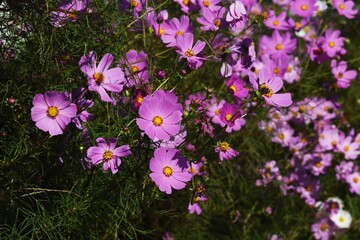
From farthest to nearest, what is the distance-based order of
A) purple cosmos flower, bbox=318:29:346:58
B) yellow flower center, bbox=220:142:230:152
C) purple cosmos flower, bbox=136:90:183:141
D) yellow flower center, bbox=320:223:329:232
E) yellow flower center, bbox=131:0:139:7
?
yellow flower center, bbox=320:223:329:232 → purple cosmos flower, bbox=318:29:346:58 → yellow flower center, bbox=131:0:139:7 → yellow flower center, bbox=220:142:230:152 → purple cosmos flower, bbox=136:90:183:141

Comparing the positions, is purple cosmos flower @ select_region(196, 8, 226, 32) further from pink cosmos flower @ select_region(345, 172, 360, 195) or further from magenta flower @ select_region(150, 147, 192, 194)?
pink cosmos flower @ select_region(345, 172, 360, 195)

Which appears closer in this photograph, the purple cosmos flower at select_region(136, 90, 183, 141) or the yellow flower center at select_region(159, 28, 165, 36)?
the purple cosmos flower at select_region(136, 90, 183, 141)

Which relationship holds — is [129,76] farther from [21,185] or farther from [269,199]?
[269,199]

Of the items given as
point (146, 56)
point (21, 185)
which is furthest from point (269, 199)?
point (21, 185)

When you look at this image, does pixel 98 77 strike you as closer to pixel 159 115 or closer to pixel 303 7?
pixel 159 115

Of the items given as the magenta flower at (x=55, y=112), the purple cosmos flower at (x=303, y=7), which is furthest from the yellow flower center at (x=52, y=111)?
the purple cosmos flower at (x=303, y=7)

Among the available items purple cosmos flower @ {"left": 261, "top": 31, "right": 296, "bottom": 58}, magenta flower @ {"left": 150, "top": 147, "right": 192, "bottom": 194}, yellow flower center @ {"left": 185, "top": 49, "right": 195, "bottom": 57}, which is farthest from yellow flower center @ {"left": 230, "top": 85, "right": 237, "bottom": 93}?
purple cosmos flower @ {"left": 261, "top": 31, "right": 296, "bottom": 58}

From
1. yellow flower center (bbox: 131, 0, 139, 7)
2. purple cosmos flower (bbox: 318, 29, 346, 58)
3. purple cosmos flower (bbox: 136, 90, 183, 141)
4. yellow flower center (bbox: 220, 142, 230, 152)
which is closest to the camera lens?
purple cosmos flower (bbox: 136, 90, 183, 141)
